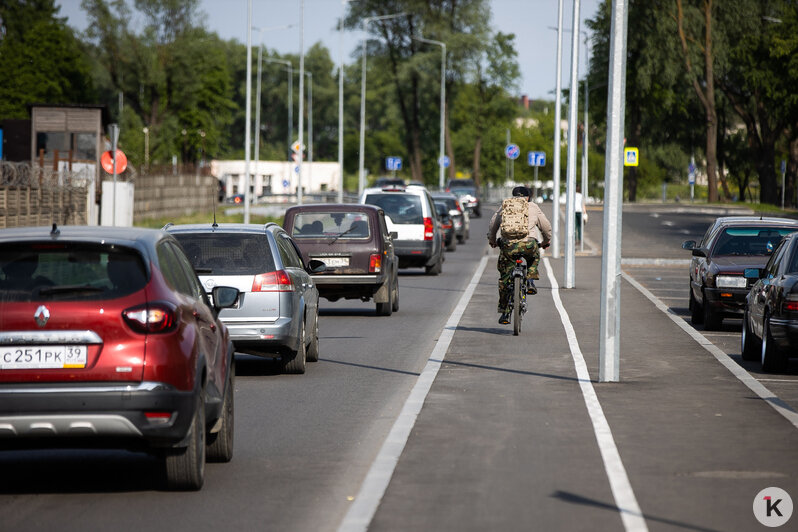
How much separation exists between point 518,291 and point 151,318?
971cm

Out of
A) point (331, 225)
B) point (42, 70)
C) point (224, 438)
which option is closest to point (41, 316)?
point (224, 438)

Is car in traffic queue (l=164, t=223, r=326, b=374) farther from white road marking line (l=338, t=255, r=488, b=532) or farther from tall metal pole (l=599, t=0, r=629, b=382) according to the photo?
tall metal pole (l=599, t=0, r=629, b=382)

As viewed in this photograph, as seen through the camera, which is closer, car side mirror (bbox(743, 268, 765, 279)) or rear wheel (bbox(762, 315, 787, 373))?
rear wheel (bbox(762, 315, 787, 373))

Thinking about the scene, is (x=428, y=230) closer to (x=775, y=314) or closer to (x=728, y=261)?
(x=728, y=261)

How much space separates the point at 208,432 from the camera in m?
8.23

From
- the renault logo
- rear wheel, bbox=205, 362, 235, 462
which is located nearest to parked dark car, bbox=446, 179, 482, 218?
rear wheel, bbox=205, 362, 235, 462

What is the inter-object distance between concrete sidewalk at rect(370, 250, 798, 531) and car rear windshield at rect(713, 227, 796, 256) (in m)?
3.90

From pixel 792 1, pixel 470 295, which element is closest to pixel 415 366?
pixel 470 295

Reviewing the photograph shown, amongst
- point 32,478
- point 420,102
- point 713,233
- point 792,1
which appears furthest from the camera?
point 420,102

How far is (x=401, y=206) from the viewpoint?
97.2 ft

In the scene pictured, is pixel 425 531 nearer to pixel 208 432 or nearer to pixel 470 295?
pixel 208 432

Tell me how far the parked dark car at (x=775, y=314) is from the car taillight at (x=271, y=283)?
15.3 ft

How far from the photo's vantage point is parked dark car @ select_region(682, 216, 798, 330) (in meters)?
17.9

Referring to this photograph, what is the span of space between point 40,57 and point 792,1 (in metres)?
50.4
